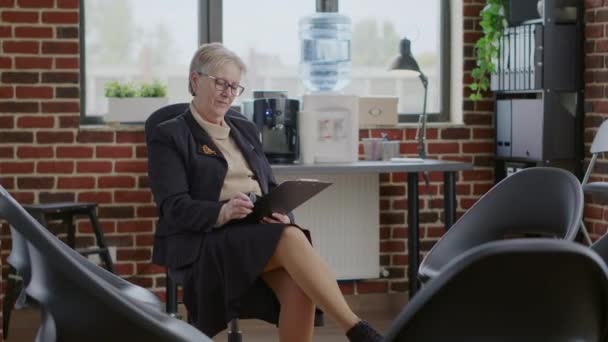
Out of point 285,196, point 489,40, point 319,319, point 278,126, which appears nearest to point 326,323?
point 278,126

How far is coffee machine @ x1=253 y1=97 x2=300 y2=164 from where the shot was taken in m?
4.66

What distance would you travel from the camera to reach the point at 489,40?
5219mm

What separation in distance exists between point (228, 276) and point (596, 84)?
2.39 meters

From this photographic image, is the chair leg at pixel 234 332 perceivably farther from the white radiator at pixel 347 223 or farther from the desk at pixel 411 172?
the white radiator at pixel 347 223

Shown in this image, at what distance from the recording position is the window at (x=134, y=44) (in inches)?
204

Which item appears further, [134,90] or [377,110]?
[377,110]

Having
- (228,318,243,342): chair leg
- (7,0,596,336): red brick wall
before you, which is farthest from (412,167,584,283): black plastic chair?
(7,0,596,336): red brick wall

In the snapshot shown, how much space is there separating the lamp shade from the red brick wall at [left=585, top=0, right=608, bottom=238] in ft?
2.68

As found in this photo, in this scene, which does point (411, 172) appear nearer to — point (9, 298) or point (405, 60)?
point (405, 60)

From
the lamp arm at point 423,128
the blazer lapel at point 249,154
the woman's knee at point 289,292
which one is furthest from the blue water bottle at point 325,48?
the woman's knee at point 289,292

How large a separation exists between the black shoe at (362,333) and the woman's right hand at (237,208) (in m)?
0.51

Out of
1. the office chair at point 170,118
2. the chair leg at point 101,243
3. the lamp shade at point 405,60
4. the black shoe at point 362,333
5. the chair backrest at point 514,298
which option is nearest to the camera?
the chair backrest at point 514,298

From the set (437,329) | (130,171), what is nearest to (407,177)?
(130,171)

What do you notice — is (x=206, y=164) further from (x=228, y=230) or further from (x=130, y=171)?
(x=130, y=171)
